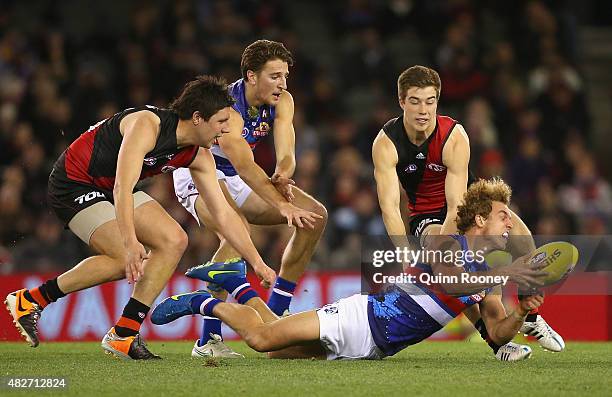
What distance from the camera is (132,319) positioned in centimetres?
664

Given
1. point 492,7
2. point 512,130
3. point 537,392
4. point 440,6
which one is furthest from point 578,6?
point 537,392

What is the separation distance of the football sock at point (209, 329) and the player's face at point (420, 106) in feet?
6.38

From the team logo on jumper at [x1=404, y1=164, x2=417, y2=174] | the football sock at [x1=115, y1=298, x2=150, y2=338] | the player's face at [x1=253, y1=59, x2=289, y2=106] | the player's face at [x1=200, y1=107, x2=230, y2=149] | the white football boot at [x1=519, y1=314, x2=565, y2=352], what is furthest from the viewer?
the team logo on jumper at [x1=404, y1=164, x2=417, y2=174]

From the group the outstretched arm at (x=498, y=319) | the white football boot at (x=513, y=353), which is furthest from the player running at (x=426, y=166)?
the outstretched arm at (x=498, y=319)

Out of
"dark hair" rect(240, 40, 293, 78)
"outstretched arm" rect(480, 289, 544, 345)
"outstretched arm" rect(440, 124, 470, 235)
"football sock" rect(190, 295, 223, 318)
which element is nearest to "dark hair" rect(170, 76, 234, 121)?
"dark hair" rect(240, 40, 293, 78)

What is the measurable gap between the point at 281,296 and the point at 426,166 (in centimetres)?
139

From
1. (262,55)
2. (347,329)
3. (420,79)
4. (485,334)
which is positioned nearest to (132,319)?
(347,329)

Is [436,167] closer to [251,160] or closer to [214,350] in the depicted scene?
[251,160]

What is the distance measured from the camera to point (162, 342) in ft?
30.0

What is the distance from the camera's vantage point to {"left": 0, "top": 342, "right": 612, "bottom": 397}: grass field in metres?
5.00

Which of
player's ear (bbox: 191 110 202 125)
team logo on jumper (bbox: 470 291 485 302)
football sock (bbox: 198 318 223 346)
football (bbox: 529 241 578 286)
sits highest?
player's ear (bbox: 191 110 202 125)

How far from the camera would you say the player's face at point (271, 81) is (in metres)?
7.41

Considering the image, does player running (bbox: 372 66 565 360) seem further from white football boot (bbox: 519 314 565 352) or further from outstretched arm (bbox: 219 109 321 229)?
outstretched arm (bbox: 219 109 321 229)

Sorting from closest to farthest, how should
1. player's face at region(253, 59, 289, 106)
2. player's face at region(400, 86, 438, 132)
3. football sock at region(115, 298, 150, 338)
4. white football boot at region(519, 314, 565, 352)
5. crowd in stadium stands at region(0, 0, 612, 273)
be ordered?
football sock at region(115, 298, 150, 338) → white football boot at region(519, 314, 565, 352) → player's face at region(400, 86, 438, 132) → player's face at region(253, 59, 289, 106) → crowd in stadium stands at region(0, 0, 612, 273)
